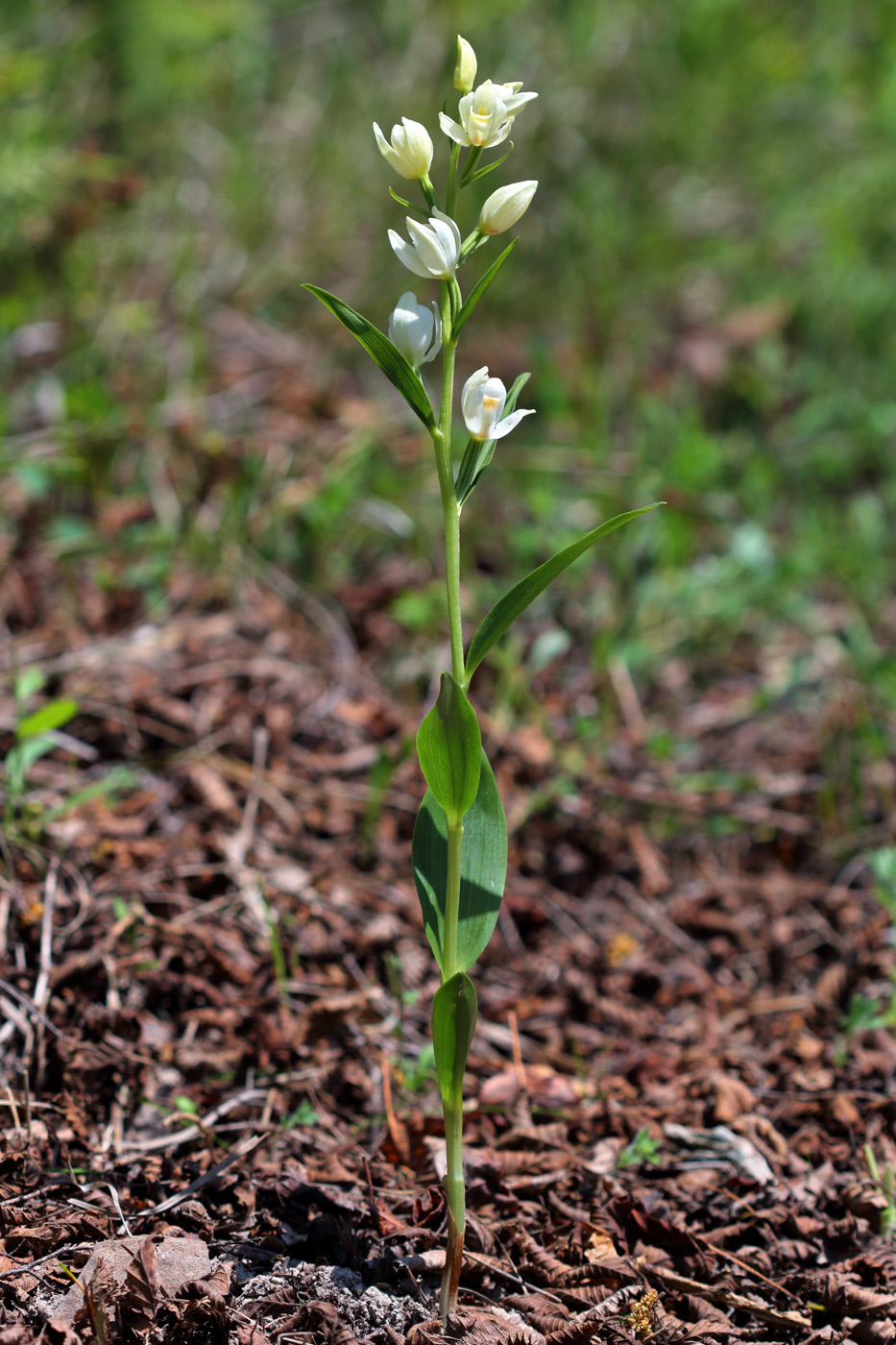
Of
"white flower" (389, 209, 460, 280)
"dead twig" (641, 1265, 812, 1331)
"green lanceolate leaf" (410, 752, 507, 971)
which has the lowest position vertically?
"dead twig" (641, 1265, 812, 1331)

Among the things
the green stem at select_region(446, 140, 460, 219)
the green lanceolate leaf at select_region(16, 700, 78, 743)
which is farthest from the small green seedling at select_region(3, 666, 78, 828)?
the green stem at select_region(446, 140, 460, 219)

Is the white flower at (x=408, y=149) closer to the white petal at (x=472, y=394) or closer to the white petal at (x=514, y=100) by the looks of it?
the white petal at (x=514, y=100)

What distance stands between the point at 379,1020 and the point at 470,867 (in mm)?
679

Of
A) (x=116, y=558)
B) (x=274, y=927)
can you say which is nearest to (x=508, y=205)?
(x=274, y=927)

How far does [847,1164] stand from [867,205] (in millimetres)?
4159

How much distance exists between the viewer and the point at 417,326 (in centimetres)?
125

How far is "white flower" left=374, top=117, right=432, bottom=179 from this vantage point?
1217 millimetres

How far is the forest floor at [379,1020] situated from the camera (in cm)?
134

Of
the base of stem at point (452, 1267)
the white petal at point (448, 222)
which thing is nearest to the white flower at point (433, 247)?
the white petal at point (448, 222)

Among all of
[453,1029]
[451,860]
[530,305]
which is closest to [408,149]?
[451,860]

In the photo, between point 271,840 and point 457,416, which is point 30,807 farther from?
point 457,416

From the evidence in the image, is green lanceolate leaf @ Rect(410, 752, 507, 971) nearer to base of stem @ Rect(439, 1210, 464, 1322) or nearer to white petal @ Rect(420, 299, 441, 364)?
base of stem @ Rect(439, 1210, 464, 1322)

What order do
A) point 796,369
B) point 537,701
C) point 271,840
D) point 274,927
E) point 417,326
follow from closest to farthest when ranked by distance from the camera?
point 417,326 → point 274,927 → point 271,840 → point 537,701 → point 796,369

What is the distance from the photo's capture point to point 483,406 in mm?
1256
